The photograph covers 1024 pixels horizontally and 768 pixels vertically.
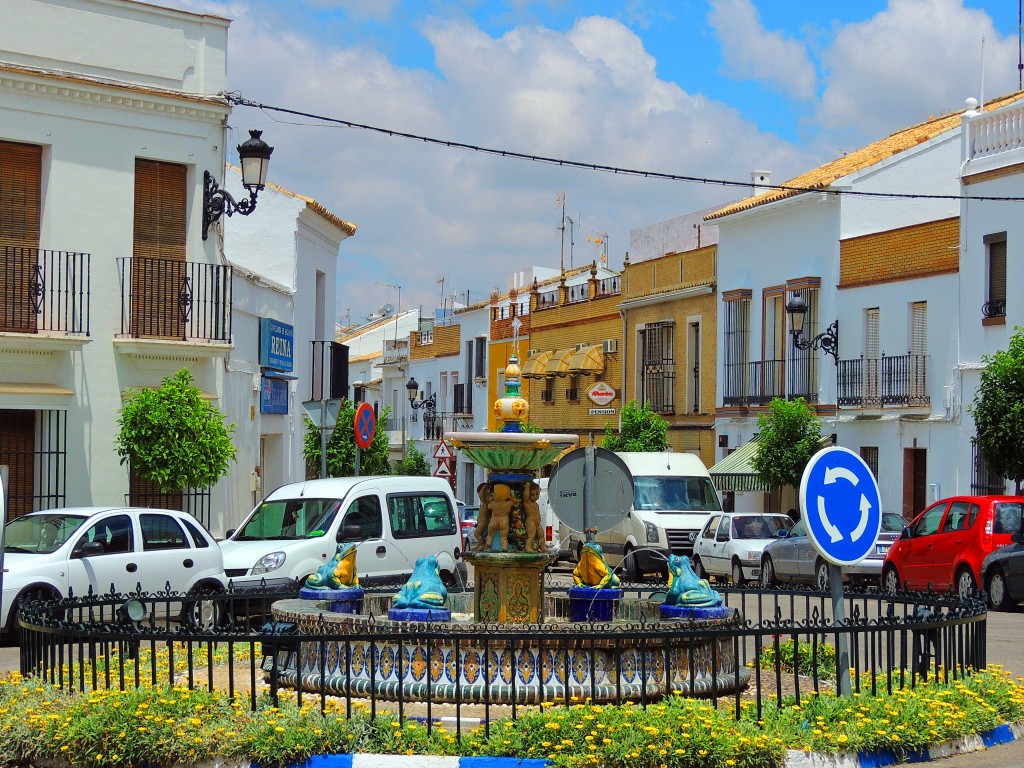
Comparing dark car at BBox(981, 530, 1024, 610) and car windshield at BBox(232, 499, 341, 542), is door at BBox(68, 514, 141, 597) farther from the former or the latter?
dark car at BBox(981, 530, 1024, 610)

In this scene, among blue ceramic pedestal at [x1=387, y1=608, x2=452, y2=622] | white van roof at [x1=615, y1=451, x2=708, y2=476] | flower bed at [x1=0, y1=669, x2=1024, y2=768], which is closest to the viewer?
flower bed at [x1=0, y1=669, x2=1024, y2=768]

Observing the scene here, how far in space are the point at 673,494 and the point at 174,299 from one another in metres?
13.4

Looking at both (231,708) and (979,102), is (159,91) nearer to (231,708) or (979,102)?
(231,708)

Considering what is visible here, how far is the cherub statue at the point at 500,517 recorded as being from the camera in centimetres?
1291

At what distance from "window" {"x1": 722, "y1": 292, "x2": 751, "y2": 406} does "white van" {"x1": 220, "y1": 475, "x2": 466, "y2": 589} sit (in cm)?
2247

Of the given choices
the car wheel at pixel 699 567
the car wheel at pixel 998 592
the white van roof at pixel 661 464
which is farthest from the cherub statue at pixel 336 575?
the white van roof at pixel 661 464

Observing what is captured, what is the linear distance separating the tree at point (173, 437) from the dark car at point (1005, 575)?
11.0 metres

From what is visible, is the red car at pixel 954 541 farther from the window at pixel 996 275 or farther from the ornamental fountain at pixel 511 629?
the ornamental fountain at pixel 511 629

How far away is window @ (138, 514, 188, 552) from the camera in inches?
706

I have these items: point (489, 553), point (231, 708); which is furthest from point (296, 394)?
point (231, 708)

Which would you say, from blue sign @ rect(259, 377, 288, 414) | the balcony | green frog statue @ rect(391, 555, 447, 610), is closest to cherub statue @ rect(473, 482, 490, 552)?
green frog statue @ rect(391, 555, 447, 610)

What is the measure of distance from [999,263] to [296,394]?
1436 centimetres

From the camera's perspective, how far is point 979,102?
1372 inches

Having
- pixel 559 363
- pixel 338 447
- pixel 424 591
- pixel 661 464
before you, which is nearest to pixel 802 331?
pixel 661 464
